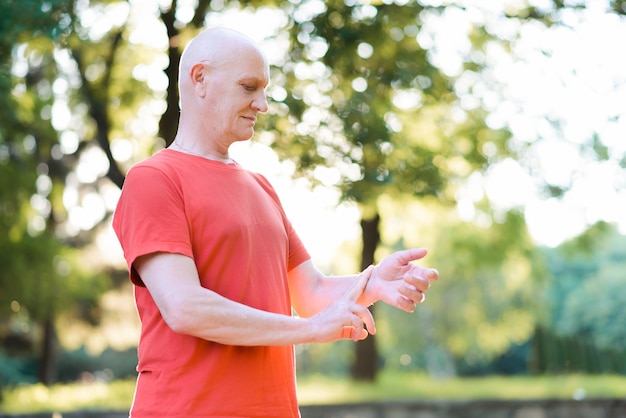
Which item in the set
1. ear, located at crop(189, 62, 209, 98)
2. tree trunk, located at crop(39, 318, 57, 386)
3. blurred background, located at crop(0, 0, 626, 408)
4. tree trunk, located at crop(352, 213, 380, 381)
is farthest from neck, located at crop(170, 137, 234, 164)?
tree trunk, located at crop(39, 318, 57, 386)

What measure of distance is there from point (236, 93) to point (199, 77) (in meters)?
0.10

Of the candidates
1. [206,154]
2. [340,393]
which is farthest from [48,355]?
[206,154]

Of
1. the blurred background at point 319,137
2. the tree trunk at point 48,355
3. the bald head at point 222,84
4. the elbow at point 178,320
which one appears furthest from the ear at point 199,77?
the tree trunk at point 48,355

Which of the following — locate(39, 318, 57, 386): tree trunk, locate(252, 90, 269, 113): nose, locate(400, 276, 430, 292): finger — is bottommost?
locate(39, 318, 57, 386): tree trunk

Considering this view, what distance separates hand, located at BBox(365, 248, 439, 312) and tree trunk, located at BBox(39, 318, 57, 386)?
16873 millimetres

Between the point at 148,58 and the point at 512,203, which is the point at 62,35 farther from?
the point at 512,203

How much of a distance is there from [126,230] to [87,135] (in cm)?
1520

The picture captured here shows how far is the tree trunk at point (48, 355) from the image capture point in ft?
60.8

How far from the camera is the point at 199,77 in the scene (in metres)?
2.27

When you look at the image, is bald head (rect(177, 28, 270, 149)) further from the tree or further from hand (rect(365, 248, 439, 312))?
the tree

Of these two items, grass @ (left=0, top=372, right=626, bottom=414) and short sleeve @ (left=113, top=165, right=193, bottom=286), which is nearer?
short sleeve @ (left=113, top=165, right=193, bottom=286)

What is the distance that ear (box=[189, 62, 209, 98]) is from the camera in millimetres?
2262

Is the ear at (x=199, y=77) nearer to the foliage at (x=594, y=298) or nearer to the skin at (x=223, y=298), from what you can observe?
the skin at (x=223, y=298)

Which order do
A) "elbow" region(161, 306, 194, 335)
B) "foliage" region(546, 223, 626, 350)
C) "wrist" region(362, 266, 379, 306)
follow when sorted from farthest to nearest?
1. "foliage" region(546, 223, 626, 350)
2. "wrist" region(362, 266, 379, 306)
3. "elbow" region(161, 306, 194, 335)
